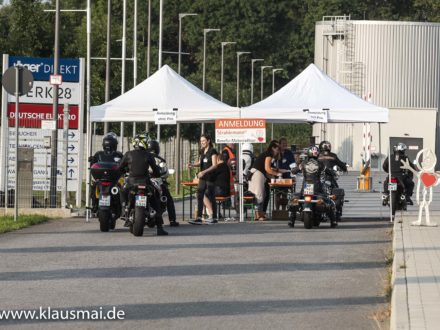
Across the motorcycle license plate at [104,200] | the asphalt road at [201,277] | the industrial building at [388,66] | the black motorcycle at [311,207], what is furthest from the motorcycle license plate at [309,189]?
the industrial building at [388,66]

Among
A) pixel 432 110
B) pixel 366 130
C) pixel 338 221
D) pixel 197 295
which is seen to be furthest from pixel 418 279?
pixel 432 110

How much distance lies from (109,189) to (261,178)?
17.8 feet

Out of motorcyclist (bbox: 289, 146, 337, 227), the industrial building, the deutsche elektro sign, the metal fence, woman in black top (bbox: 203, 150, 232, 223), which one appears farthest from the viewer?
the industrial building

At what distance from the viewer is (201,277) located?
15.8 meters

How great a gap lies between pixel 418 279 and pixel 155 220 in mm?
8904

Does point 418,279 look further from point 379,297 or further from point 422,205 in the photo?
point 422,205

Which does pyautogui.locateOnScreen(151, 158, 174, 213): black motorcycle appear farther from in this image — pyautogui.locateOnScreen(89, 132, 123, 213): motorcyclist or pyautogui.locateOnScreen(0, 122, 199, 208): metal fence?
pyautogui.locateOnScreen(0, 122, 199, 208): metal fence

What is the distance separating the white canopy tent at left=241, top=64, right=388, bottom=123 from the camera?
1094 inches

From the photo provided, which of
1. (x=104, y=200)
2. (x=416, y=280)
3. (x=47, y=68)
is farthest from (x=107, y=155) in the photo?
(x=416, y=280)

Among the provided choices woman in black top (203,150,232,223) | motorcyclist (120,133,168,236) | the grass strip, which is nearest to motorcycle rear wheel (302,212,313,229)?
woman in black top (203,150,232,223)

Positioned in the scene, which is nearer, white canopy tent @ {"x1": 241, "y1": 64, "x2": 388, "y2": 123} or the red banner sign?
white canopy tent @ {"x1": 241, "y1": 64, "x2": 388, "y2": 123}

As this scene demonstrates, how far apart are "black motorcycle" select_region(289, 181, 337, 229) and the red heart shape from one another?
1.87m

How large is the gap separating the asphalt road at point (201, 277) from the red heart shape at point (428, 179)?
123 centimetres

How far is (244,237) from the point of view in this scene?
22.5 meters
